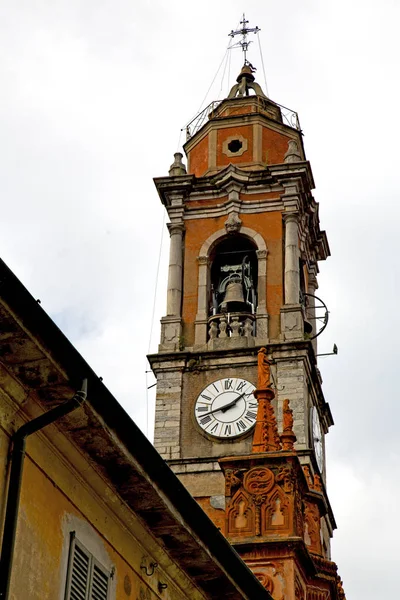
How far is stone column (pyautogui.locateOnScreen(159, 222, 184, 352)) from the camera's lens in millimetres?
43594

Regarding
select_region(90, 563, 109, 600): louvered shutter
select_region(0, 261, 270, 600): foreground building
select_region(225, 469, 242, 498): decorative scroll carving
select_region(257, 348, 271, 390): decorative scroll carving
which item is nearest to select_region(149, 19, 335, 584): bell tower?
select_region(257, 348, 271, 390): decorative scroll carving

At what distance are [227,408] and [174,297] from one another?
4.72 metres

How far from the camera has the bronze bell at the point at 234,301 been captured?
1735 inches

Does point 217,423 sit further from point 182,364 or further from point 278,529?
point 278,529

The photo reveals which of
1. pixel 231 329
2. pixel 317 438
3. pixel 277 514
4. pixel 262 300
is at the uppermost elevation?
pixel 262 300

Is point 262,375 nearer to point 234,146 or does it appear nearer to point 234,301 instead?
point 234,301

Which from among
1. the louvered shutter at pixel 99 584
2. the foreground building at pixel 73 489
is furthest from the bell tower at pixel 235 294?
the louvered shutter at pixel 99 584

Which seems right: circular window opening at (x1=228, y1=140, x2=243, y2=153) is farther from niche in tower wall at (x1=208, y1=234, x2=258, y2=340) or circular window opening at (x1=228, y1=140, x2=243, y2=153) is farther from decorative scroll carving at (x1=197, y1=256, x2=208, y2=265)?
decorative scroll carving at (x1=197, y1=256, x2=208, y2=265)

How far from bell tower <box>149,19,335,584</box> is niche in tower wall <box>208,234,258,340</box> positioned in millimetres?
44

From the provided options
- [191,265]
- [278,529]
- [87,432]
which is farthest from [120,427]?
[191,265]

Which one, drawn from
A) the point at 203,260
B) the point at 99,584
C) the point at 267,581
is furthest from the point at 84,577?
the point at 203,260

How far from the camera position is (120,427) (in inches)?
501

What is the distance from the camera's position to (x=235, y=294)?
4419 cm

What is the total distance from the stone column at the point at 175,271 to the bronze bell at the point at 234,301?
1.52 metres
